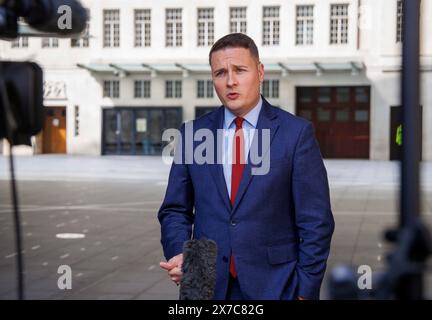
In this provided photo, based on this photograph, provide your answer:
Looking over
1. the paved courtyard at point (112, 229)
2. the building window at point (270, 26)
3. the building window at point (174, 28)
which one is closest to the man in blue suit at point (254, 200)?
the paved courtyard at point (112, 229)

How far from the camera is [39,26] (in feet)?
6.86

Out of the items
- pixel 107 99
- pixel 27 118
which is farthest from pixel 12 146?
pixel 107 99

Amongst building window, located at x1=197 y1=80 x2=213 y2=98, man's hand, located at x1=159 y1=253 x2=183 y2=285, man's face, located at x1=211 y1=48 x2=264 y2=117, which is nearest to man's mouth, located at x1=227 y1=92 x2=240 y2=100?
man's face, located at x1=211 y1=48 x2=264 y2=117

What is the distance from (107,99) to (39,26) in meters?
38.1

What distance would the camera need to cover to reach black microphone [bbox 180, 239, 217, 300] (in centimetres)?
232

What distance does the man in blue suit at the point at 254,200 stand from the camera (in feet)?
9.35

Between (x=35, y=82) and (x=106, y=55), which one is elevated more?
(x=106, y=55)

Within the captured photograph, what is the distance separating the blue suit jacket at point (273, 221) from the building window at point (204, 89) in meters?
35.5

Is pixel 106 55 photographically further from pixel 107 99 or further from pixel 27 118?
pixel 27 118

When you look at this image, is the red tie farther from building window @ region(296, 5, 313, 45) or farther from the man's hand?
building window @ region(296, 5, 313, 45)

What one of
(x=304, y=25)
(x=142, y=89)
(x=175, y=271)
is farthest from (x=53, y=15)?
(x=142, y=89)

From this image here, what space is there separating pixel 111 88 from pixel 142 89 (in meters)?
1.58

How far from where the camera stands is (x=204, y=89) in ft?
126
